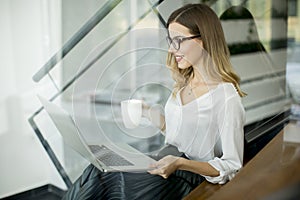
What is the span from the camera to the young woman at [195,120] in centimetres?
147

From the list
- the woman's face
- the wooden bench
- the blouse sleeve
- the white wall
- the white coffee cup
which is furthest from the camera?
the white wall

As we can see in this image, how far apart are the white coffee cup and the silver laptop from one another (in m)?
0.12

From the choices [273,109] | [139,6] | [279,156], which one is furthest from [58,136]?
[279,156]

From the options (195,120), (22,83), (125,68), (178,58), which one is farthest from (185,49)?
(22,83)

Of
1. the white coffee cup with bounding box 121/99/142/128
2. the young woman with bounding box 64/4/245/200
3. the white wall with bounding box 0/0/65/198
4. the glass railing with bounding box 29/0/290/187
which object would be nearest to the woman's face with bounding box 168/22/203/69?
the young woman with bounding box 64/4/245/200

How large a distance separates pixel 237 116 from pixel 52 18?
1625mm

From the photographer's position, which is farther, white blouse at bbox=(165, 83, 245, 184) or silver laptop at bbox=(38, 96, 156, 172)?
silver laptop at bbox=(38, 96, 156, 172)

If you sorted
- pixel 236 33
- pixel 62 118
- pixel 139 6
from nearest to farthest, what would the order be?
pixel 236 33, pixel 62 118, pixel 139 6

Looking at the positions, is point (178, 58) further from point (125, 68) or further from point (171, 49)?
point (125, 68)

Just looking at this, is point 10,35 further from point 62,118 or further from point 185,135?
point 185,135

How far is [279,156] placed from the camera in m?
1.32

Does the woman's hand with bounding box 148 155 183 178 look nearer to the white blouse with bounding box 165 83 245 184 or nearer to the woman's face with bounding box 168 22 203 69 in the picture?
the white blouse with bounding box 165 83 245 184

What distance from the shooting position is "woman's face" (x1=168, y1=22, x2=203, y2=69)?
1.56m

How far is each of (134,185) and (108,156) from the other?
9.6 inches
